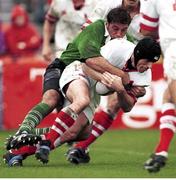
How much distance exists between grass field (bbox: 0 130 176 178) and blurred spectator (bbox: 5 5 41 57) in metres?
4.40

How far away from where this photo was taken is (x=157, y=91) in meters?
16.2

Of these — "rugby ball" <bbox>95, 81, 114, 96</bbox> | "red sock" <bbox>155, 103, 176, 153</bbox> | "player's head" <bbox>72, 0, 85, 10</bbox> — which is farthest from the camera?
"player's head" <bbox>72, 0, 85, 10</bbox>

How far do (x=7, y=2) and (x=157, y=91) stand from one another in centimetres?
637

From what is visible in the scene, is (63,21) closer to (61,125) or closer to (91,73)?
(91,73)

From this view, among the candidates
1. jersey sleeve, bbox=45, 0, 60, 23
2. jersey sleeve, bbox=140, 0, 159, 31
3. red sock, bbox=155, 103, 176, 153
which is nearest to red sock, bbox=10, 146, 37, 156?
red sock, bbox=155, 103, 176, 153

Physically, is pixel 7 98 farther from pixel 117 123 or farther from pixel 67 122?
pixel 67 122

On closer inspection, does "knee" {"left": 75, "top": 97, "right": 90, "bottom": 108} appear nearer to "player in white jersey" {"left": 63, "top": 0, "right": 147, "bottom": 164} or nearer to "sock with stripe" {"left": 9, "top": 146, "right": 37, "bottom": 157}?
"sock with stripe" {"left": 9, "top": 146, "right": 37, "bottom": 157}

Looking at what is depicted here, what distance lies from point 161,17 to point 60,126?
4.96 ft

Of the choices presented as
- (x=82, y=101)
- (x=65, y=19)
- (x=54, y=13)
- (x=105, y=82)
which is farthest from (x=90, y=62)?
(x=65, y=19)

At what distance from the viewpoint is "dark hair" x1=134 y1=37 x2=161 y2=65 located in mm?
9352

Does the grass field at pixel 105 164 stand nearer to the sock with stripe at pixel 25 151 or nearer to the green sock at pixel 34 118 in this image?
the sock with stripe at pixel 25 151

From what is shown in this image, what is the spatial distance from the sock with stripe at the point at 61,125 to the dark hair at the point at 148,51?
859mm

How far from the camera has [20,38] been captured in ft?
61.3

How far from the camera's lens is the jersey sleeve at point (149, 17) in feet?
33.7
